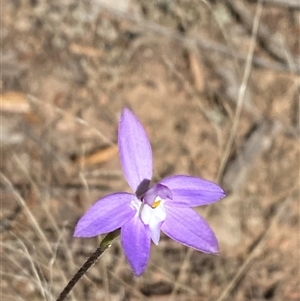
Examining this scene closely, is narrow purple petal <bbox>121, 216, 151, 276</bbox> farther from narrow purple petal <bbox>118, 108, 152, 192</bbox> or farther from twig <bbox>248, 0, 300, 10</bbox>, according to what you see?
twig <bbox>248, 0, 300, 10</bbox>

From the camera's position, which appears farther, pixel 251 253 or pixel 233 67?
pixel 233 67

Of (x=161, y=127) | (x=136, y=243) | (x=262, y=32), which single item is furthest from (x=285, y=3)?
(x=136, y=243)

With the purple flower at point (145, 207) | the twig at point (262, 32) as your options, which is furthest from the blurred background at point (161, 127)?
the purple flower at point (145, 207)

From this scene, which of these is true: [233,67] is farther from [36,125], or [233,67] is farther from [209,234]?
[209,234]

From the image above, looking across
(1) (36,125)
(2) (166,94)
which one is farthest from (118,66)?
(1) (36,125)

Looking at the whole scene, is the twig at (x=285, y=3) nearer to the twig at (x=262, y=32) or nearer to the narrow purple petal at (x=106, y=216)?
the twig at (x=262, y=32)

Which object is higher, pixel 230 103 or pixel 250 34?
pixel 250 34
